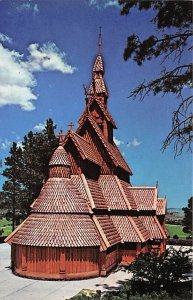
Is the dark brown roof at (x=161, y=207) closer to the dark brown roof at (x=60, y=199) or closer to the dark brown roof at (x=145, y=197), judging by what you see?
the dark brown roof at (x=145, y=197)

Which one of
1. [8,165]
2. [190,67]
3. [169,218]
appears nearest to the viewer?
[190,67]

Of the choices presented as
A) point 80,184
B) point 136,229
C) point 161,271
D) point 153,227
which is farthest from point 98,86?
point 161,271

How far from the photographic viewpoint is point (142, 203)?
108 ft

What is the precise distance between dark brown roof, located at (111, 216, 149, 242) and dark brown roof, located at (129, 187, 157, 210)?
3.11m

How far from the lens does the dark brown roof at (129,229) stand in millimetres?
27344

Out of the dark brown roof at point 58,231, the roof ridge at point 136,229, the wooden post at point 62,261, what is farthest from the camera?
the roof ridge at point 136,229

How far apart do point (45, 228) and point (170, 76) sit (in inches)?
522

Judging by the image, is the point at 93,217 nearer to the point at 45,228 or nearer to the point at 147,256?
the point at 45,228

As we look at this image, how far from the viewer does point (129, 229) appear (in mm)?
28219

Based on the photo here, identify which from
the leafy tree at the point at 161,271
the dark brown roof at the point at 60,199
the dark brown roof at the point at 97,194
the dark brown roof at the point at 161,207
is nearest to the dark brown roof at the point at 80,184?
the dark brown roof at the point at 97,194

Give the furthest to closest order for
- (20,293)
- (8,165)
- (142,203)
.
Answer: (8,165) → (142,203) → (20,293)

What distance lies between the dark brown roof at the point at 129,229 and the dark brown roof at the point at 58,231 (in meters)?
4.31

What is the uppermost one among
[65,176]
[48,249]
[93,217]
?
[65,176]

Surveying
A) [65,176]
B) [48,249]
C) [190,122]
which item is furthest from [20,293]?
[190,122]
